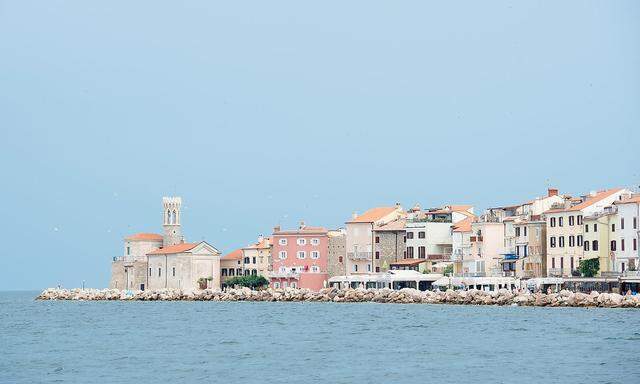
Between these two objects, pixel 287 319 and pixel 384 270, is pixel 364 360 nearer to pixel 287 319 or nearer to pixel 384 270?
pixel 287 319

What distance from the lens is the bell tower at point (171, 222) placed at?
97.4 m

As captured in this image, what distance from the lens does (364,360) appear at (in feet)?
116

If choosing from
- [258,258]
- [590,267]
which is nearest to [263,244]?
[258,258]

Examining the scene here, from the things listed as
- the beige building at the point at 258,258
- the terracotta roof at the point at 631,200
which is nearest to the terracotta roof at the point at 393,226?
the beige building at the point at 258,258

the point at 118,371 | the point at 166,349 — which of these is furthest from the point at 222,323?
the point at 118,371

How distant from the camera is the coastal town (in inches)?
2564

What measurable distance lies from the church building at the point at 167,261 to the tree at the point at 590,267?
33.3 meters

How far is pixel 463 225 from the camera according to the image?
7662cm

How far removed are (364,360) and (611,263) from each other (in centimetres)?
3207

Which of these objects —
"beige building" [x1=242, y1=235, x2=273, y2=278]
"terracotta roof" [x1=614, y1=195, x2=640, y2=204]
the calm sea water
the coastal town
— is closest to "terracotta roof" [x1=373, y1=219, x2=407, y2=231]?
the coastal town

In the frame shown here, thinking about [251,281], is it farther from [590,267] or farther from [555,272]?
[590,267]

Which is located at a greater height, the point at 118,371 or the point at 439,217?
the point at 439,217

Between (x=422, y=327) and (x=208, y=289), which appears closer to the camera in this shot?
(x=422, y=327)

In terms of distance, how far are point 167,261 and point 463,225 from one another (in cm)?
2512
